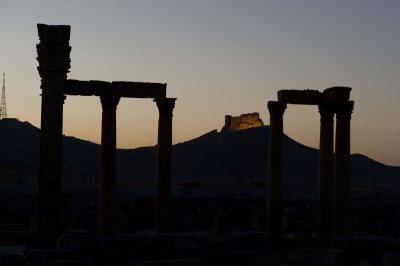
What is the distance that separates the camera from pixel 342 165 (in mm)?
28344

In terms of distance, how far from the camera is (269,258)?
783 inches

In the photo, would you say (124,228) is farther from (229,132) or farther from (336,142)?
(229,132)

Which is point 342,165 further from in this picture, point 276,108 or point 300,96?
point 276,108

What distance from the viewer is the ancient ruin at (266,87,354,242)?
28078 millimetres

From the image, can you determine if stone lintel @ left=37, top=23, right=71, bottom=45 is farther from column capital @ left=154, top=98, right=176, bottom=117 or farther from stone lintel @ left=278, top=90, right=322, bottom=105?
stone lintel @ left=278, top=90, right=322, bottom=105

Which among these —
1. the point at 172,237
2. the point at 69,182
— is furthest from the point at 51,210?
the point at 69,182

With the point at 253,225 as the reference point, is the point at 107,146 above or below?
above

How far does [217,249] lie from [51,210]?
4.75 metres

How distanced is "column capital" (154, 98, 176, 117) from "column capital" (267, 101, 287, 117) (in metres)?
3.43

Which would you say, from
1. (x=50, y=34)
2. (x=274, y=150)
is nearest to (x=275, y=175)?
(x=274, y=150)

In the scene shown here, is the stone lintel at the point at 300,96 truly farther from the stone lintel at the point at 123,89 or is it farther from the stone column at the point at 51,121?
the stone column at the point at 51,121

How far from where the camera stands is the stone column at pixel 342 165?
28.3 m

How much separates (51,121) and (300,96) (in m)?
10.4

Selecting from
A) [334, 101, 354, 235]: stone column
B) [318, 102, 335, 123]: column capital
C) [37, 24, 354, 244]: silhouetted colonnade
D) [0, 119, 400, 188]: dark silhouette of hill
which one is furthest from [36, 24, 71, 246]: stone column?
[0, 119, 400, 188]: dark silhouette of hill
